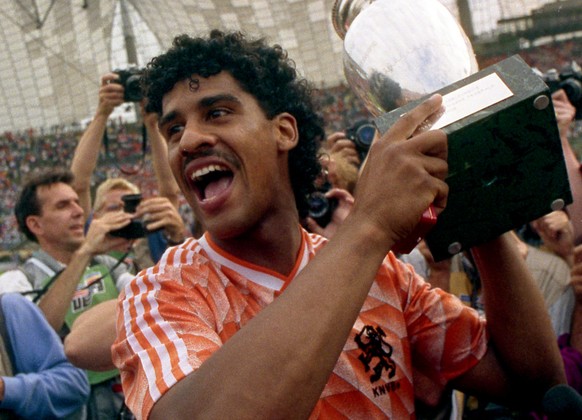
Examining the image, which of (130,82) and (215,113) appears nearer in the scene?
(215,113)

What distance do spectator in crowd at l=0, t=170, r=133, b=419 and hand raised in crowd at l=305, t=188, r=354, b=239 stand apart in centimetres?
92

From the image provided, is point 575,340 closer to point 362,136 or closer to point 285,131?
point 285,131

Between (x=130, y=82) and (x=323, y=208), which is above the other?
(x=130, y=82)

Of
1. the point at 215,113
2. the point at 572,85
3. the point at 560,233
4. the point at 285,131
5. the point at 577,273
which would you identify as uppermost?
the point at 215,113

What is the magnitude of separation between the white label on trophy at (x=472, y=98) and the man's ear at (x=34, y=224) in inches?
116

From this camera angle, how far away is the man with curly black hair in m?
0.96

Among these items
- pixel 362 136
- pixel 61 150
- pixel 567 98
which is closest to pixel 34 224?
pixel 362 136

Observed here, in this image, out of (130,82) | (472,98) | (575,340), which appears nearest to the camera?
(472,98)

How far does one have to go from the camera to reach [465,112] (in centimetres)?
106

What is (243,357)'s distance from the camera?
3.13ft

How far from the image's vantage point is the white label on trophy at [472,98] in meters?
1.05

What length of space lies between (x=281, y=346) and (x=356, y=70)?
0.64 m

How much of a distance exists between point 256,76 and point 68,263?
218 centimetres

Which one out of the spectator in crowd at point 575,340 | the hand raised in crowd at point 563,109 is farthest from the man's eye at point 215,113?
the hand raised in crowd at point 563,109
